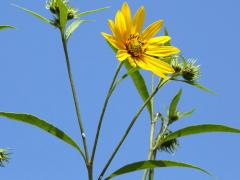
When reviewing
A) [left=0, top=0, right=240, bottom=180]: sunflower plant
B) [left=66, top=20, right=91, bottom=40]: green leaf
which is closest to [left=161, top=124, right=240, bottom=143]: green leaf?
[left=0, top=0, right=240, bottom=180]: sunflower plant

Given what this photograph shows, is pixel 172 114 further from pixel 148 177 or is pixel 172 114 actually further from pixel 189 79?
pixel 148 177

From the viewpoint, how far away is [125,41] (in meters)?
1.95

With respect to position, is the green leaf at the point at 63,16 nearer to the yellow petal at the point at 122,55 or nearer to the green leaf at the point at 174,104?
the yellow petal at the point at 122,55

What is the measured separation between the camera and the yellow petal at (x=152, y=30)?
76.7 inches

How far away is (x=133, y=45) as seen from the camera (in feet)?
6.09

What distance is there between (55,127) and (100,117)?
0.77ft

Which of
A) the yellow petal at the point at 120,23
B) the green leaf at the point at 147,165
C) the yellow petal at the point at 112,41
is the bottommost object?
the green leaf at the point at 147,165

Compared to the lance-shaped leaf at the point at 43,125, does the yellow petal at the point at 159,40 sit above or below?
above

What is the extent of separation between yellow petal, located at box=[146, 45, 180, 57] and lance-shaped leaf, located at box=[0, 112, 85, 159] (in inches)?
19.4

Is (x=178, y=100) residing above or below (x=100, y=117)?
above

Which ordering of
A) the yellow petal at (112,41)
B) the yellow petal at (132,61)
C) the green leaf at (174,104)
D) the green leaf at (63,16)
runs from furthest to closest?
the green leaf at (174,104) < the green leaf at (63,16) < the yellow petal at (132,61) < the yellow petal at (112,41)

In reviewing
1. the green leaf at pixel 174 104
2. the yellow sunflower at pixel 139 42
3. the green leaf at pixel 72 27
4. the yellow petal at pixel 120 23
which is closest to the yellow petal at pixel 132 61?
the yellow sunflower at pixel 139 42

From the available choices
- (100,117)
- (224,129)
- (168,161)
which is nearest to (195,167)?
(168,161)

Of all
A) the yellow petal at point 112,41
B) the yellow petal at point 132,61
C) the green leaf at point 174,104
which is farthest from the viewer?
the green leaf at point 174,104
